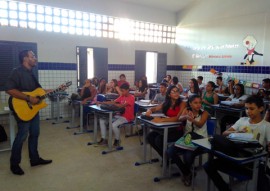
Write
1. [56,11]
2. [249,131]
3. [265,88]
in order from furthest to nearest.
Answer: [56,11]
[265,88]
[249,131]

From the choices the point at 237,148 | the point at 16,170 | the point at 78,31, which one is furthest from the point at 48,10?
the point at 237,148

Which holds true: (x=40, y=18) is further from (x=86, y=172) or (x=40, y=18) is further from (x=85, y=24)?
(x=86, y=172)

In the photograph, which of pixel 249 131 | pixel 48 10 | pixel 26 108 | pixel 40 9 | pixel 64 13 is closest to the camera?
pixel 249 131

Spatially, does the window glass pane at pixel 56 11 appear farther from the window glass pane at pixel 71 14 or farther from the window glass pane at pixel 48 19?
the window glass pane at pixel 71 14

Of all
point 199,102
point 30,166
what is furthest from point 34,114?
point 199,102

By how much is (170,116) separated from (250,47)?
4.53m

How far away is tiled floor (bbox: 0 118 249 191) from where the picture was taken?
2994 mm

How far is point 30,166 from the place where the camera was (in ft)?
11.6

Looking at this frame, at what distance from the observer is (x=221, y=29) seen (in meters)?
7.53

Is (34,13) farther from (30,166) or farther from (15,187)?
(15,187)

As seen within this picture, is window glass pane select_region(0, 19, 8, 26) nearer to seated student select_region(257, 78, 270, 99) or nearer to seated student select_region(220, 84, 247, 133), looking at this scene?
seated student select_region(220, 84, 247, 133)

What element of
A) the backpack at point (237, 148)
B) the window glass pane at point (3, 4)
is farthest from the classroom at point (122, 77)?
the backpack at point (237, 148)

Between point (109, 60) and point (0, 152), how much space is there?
4489 millimetres

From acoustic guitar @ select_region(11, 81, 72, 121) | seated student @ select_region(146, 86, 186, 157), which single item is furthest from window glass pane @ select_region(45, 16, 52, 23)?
seated student @ select_region(146, 86, 186, 157)
